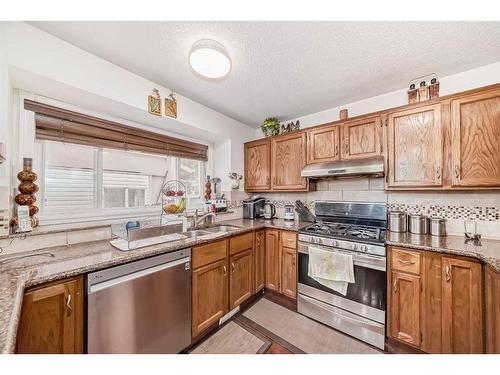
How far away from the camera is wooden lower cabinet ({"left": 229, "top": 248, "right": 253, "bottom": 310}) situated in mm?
1994

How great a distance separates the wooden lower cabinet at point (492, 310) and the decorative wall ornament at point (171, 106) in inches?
106

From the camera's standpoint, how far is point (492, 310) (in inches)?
45.8

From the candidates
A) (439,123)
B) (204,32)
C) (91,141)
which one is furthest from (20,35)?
(439,123)

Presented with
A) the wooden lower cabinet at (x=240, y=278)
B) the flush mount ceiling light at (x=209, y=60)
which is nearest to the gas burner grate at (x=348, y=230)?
the wooden lower cabinet at (x=240, y=278)

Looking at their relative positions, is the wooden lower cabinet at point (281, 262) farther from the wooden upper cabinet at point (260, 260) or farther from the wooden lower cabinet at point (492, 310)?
the wooden lower cabinet at point (492, 310)

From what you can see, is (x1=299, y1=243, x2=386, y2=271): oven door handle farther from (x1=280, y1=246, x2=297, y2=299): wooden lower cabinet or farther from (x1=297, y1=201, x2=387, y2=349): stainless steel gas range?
(x1=280, y1=246, x2=297, y2=299): wooden lower cabinet

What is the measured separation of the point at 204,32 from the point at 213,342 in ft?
7.76

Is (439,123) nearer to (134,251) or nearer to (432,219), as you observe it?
(432,219)

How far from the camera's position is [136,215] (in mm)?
2102

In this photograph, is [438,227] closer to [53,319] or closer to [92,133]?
[53,319]

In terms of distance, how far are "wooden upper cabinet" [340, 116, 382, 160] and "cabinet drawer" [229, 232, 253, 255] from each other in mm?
1384

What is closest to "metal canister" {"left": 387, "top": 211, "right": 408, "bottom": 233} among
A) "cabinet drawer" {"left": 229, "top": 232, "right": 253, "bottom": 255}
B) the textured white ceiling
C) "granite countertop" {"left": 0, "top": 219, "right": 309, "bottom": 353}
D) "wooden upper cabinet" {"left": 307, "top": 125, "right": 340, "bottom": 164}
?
"wooden upper cabinet" {"left": 307, "top": 125, "right": 340, "bottom": 164}

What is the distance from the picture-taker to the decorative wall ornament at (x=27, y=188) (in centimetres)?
137

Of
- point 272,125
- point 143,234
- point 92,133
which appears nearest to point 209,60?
point 92,133
